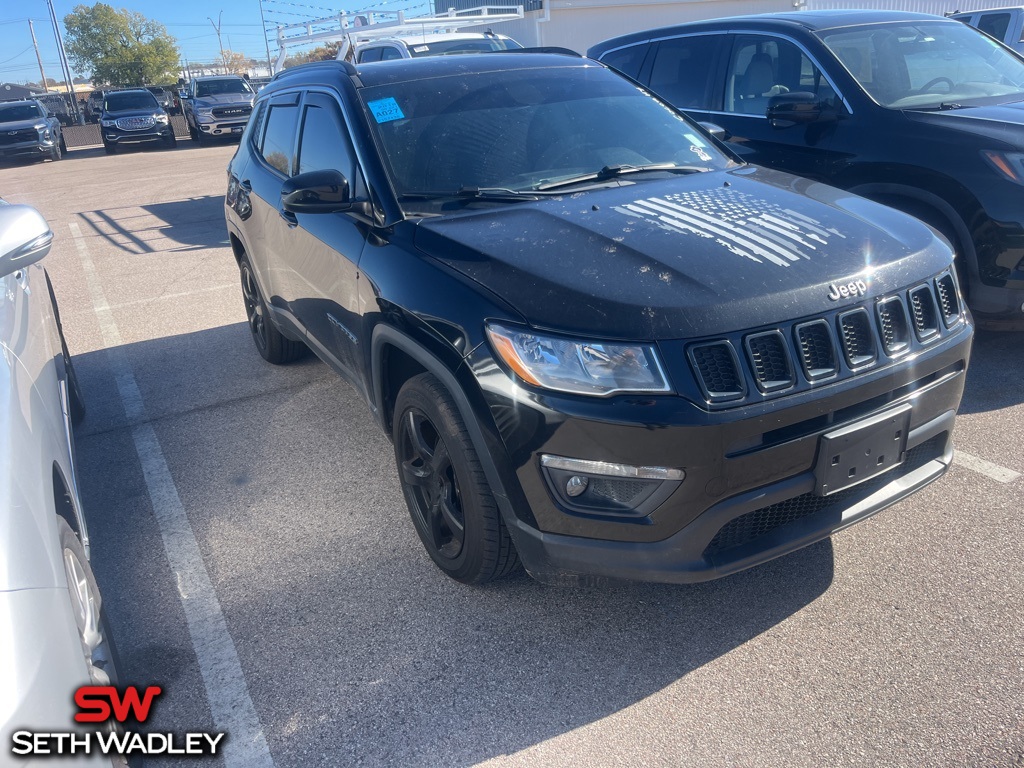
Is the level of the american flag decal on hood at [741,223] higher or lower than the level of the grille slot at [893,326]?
higher

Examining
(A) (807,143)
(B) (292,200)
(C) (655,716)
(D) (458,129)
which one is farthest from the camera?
(A) (807,143)

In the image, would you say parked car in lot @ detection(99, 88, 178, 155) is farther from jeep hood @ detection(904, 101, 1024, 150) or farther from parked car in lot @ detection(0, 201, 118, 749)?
jeep hood @ detection(904, 101, 1024, 150)

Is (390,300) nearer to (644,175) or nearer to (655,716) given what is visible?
(644,175)

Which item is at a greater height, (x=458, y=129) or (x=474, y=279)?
(x=458, y=129)

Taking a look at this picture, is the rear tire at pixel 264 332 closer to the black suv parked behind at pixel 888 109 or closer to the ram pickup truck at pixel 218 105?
the black suv parked behind at pixel 888 109

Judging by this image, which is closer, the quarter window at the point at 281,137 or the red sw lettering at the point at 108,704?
the red sw lettering at the point at 108,704

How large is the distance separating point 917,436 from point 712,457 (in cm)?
83

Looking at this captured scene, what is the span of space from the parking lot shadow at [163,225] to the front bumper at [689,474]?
8.05 metres

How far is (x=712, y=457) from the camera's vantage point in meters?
2.30

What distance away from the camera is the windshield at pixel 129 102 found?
22.7 m

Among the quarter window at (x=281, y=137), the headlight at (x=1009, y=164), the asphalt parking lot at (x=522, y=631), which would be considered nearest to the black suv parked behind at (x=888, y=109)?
the headlight at (x=1009, y=164)

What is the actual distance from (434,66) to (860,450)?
2.57 meters

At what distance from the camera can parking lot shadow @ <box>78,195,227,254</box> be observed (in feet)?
32.2

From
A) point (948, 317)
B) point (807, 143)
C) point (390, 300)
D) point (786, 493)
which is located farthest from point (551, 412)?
point (807, 143)
